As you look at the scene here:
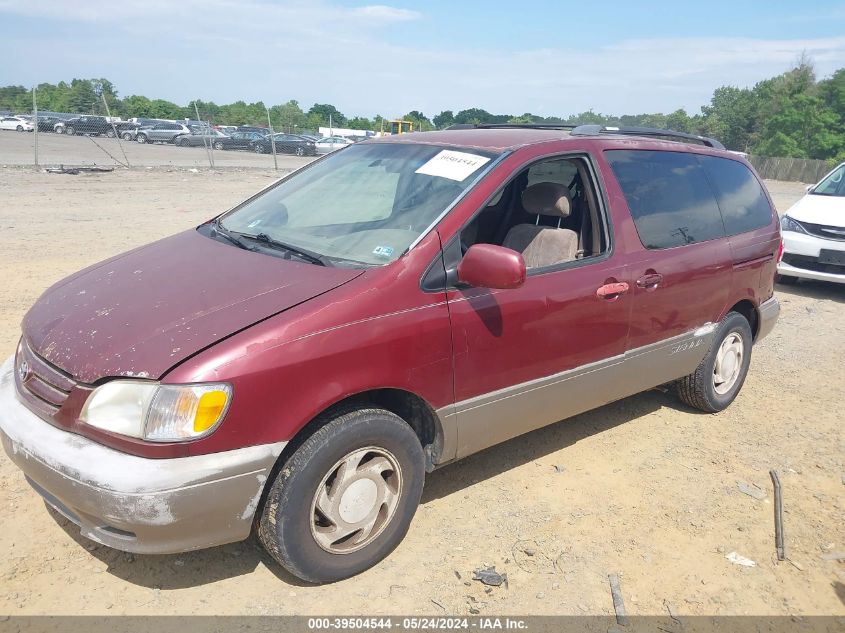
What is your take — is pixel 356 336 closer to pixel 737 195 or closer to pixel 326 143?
pixel 737 195

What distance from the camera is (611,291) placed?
3.72 metres

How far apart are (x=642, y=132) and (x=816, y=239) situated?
537 cm

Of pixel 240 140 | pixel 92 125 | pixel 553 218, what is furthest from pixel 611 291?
pixel 240 140

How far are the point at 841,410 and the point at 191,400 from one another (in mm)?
4803

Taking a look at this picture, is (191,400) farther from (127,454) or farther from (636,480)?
(636,480)

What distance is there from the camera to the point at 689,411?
5.02m

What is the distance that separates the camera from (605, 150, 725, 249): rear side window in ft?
13.1

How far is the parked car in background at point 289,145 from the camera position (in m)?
36.1

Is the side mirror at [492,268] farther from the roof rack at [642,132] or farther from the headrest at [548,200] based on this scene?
the roof rack at [642,132]

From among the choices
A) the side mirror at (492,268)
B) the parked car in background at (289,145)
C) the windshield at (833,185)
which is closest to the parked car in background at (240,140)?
the parked car in background at (289,145)

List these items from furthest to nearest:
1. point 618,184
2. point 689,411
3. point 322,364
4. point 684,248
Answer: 1. point 689,411
2. point 684,248
3. point 618,184
4. point 322,364

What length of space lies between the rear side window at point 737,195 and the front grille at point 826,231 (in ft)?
13.3

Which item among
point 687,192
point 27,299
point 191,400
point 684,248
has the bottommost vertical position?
point 27,299

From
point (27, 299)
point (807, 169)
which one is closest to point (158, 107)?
point (807, 169)
